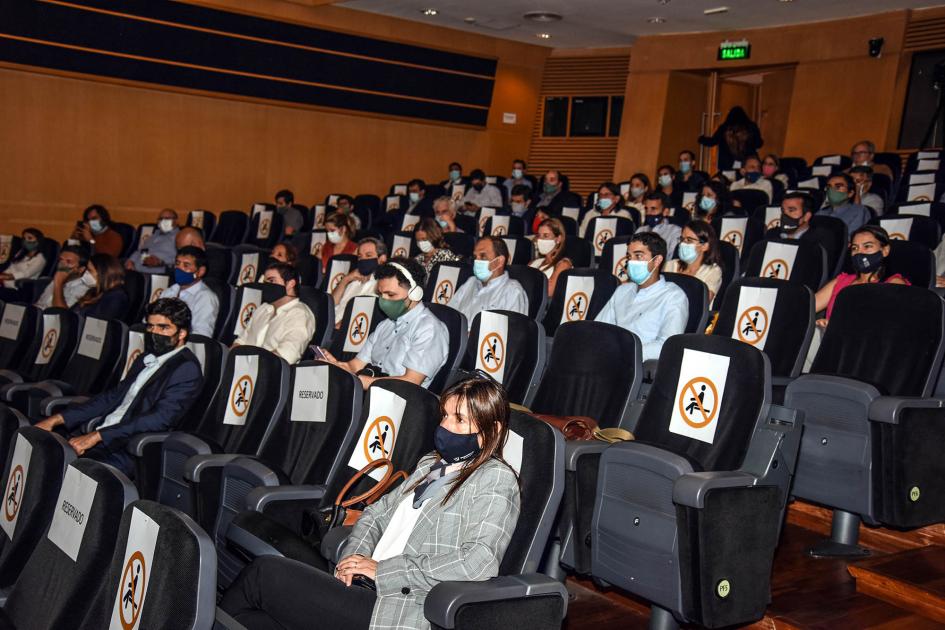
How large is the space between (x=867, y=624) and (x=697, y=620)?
1.88ft

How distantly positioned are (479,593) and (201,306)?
413cm

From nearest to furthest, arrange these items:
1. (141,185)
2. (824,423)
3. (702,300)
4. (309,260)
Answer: (824,423), (702,300), (309,260), (141,185)

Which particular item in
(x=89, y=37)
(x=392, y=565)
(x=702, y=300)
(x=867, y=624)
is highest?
(x=89, y=37)

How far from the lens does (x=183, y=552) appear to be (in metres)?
1.61

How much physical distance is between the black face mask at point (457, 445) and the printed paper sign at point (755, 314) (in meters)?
1.60

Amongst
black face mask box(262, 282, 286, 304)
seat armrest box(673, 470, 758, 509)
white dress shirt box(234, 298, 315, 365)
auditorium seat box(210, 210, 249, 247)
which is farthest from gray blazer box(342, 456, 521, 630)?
auditorium seat box(210, 210, 249, 247)

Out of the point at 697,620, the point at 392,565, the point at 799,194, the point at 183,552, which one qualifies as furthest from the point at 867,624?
the point at 799,194

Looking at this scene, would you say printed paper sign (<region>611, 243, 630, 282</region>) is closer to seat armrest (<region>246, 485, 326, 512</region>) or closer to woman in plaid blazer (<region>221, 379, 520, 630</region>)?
seat armrest (<region>246, 485, 326, 512</region>)

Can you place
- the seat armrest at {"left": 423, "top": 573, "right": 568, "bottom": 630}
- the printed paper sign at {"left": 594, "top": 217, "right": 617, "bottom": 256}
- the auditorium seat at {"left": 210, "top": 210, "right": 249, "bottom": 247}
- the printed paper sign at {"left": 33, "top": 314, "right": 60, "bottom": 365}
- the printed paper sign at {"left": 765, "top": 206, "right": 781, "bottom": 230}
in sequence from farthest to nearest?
1. the auditorium seat at {"left": 210, "top": 210, "right": 249, "bottom": 247}
2. the printed paper sign at {"left": 594, "top": 217, "right": 617, "bottom": 256}
3. the printed paper sign at {"left": 765, "top": 206, "right": 781, "bottom": 230}
4. the printed paper sign at {"left": 33, "top": 314, "right": 60, "bottom": 365}
5. the seat armrest at {"left": 423, "top": 573, "right": 568, "bottom": 630}

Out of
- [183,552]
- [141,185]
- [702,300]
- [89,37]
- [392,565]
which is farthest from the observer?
[141,185]

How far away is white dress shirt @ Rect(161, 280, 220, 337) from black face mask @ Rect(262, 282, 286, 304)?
711mm

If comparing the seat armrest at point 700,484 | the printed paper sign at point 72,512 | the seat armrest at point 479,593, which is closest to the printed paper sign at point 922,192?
the seat armrest at point 700,484

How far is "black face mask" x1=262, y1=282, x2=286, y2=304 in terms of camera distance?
5.17m

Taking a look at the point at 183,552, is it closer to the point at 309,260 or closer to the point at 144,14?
the point at 309,260
